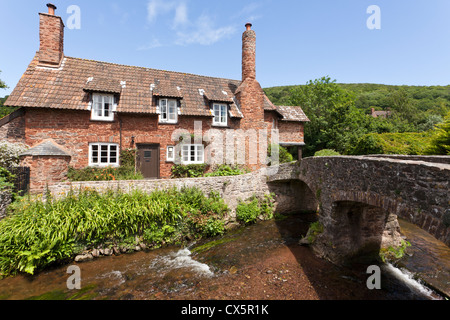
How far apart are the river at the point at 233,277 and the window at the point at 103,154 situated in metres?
7.03

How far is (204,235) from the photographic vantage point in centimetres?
1039

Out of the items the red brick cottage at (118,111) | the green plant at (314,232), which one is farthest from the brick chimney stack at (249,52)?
the green plant at (314,232)

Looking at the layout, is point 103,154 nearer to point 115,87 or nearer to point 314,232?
point 115,87

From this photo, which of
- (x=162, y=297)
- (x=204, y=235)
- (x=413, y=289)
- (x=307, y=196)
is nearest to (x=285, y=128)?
(x=307, y=196)

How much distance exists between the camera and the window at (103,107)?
13.2 metres

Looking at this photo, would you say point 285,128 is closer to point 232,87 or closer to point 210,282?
point 232,87

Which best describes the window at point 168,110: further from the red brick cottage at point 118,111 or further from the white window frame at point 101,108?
the white window frame at point 101,108

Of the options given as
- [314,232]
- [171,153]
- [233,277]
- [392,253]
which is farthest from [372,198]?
[171,153]

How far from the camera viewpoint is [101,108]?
528 inches

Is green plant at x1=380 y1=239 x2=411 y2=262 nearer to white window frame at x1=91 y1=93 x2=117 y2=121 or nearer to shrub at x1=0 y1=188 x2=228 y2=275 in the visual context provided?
shrub at x1=0 y1=188 x2=228 y2=275

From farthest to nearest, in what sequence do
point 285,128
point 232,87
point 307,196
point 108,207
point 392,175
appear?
1. point 285,128
2. point 232,87
3. point 307,196
4. point 108,207
5. point 392,175

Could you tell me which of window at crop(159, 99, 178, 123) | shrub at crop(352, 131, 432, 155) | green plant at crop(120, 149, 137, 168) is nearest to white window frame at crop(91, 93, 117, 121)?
green plant at crop(120, 149, 137, 168)
